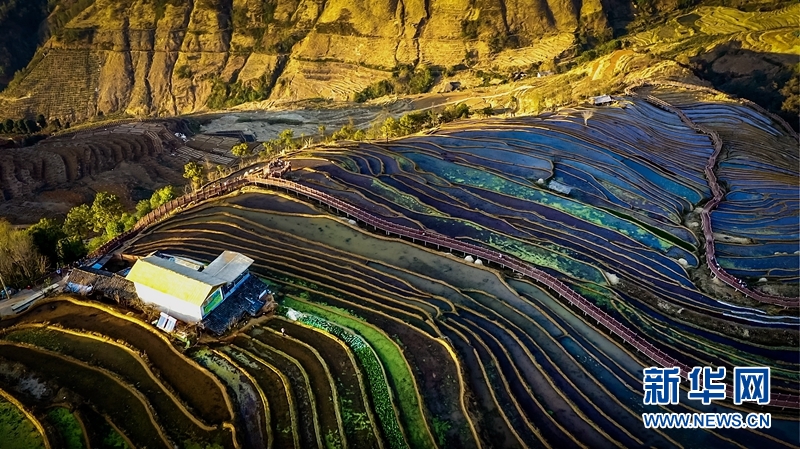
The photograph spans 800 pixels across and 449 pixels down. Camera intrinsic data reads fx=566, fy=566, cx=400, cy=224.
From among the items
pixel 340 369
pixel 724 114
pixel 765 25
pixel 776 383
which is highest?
pixel 765 25

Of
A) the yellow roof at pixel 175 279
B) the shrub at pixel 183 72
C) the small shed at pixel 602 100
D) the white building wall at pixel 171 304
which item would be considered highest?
the shrub at pixel 183 72

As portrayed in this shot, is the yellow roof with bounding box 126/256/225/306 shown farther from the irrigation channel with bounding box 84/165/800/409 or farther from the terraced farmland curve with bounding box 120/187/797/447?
the irrigation channel with bounding box 84/165/800/409

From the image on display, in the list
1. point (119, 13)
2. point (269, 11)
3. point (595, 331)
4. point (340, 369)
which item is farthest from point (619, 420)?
point (119, 13)

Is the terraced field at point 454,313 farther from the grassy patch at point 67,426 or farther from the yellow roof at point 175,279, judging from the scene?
the yellow roof at point 175,279

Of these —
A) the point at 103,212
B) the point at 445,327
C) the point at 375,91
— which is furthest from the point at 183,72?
the point at 445,327

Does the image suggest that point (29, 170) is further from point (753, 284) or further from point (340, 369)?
point (753, 284)

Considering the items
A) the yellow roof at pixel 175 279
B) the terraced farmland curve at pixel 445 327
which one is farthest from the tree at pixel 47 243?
the yellow roof at pixel 175 279
